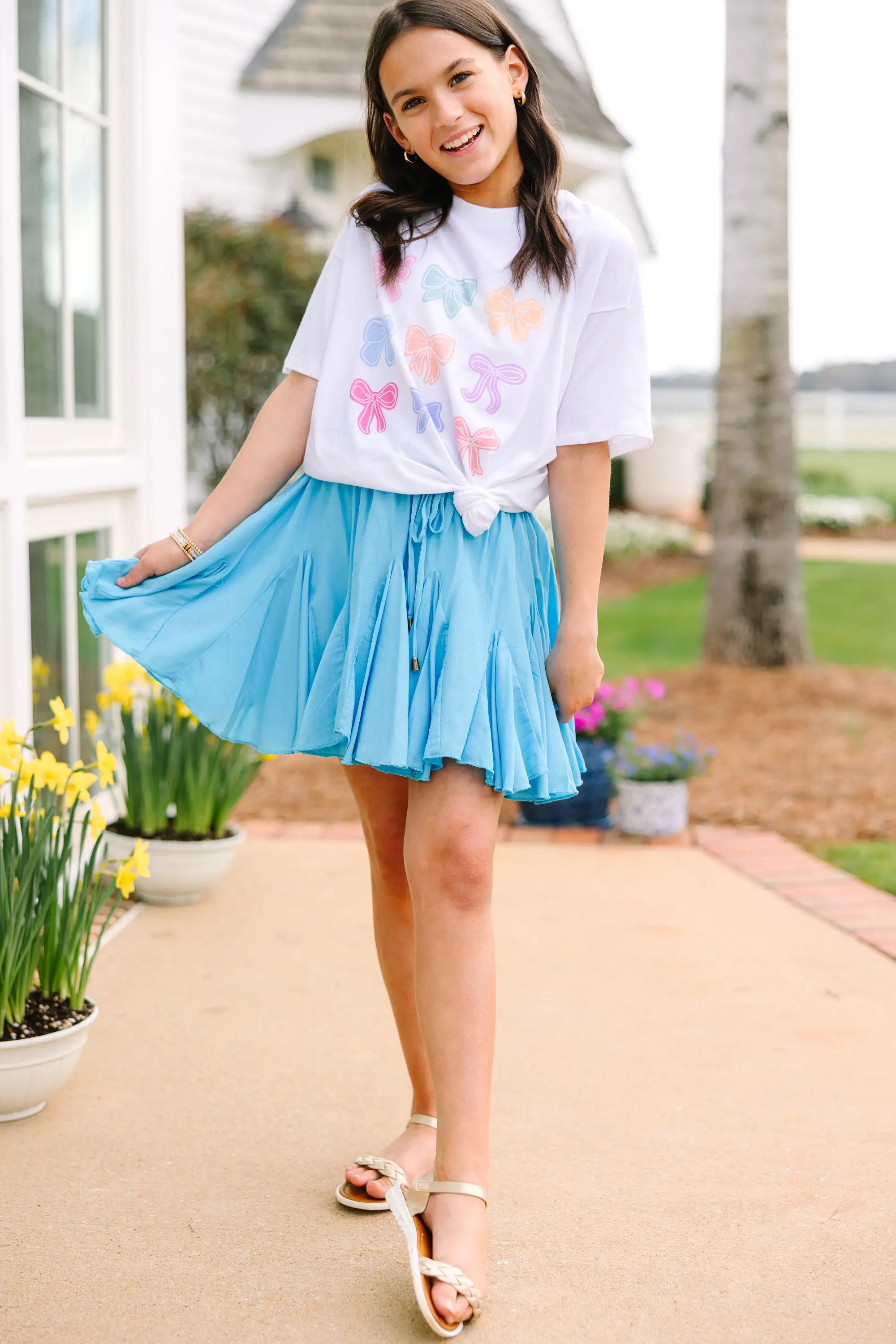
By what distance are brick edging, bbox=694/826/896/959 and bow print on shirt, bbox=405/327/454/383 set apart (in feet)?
6.46

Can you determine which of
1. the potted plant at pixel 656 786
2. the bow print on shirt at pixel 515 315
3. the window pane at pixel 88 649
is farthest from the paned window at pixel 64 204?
the potted plant at pixel 656 786

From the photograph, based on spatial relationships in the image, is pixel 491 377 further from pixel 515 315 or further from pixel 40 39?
pixel 40 39

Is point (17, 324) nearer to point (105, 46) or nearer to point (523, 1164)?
point (105, 46)

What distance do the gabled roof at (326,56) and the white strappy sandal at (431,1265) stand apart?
7846 mm

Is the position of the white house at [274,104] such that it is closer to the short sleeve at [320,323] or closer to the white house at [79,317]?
the white house at [79,317]

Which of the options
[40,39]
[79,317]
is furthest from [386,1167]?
[40,39]

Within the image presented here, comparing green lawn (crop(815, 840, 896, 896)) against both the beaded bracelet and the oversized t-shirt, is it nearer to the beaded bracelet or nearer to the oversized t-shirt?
the oversized t-shirt

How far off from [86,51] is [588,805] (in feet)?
8.56

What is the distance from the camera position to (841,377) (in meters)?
30.6

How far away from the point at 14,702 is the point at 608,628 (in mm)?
6065

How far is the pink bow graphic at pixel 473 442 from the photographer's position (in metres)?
1.79

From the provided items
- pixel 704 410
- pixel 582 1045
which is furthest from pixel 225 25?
pixel 704 410

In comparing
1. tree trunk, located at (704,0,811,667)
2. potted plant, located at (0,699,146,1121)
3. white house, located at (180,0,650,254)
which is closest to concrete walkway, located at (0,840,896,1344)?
potted plant, located at (0,699,146,1121)

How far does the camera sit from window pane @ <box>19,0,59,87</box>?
3107 millimetres
